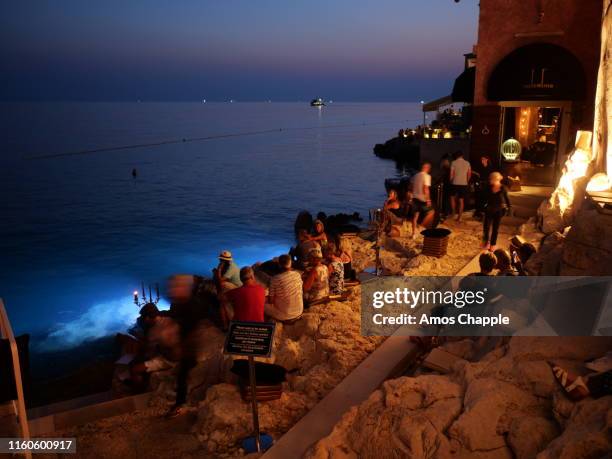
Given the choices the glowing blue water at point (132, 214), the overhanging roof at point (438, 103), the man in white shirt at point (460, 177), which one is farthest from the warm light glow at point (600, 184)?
the overhanging roof at point (438, 103)

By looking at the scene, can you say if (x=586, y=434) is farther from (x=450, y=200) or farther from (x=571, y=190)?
(x=450, y=200)

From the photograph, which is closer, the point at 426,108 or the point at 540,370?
the point at 540,370

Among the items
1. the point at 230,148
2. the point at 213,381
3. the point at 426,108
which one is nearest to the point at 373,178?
the point at 426,108

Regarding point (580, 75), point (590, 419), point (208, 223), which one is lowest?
point (208, 223)

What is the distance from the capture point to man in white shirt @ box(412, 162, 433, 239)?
36.9 ft

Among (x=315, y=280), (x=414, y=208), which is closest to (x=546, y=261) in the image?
(x=315, y=280)

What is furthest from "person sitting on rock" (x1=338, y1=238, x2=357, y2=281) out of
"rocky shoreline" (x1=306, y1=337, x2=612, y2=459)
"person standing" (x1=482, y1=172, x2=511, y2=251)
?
"rocky shoreline" (x1=306, y1=337, x2=612, y2=459)

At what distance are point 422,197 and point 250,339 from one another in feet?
25.3

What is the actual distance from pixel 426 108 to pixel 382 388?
23857 millimetres

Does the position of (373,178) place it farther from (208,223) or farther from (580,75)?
(580,75)

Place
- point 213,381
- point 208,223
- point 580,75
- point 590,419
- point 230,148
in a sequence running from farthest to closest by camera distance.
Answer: point 230,148 < point 208,223 < point 580,75 < point 213,381 < point 590,419

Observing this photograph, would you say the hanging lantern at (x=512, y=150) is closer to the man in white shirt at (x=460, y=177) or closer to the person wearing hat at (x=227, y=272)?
the man in white shirt at (x=460, y=177)

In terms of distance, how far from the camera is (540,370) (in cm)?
451

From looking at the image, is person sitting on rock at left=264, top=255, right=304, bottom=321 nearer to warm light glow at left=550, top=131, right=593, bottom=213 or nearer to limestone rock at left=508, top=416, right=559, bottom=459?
limestone rock at left=508, top=416, right=559, bottom=459
